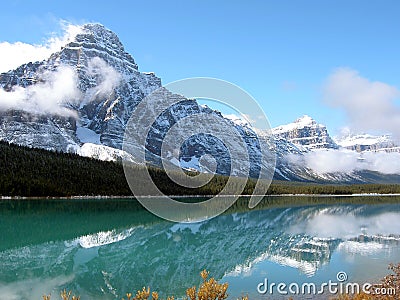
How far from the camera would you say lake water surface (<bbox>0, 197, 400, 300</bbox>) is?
23.5m

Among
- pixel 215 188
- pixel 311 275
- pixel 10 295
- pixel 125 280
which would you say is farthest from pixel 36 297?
pixel 215 188

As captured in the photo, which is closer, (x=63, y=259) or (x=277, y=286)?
(x=277, y=286)

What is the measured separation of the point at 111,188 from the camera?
124m

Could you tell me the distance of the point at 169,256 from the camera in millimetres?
33219

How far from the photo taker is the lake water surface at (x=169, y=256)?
23.5m

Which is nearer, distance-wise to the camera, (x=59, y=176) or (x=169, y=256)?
(x=169, y=256)

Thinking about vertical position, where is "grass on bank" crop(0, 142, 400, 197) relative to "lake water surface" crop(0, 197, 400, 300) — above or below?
above

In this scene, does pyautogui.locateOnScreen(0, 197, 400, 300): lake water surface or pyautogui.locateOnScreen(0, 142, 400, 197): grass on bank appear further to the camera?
pyautogui.locateOnScreen(0, 142, 400, 197): grass on bank

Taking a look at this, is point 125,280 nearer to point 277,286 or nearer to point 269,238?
point 277,286

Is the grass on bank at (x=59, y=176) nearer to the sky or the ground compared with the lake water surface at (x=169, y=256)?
nearer to the sky

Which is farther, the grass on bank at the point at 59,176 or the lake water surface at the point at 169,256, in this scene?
the grass on bank at the point at 59,176

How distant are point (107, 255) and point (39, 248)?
7207 millimetres

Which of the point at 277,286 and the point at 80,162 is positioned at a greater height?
the point at 80,162

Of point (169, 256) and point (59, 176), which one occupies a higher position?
point (59, 176)
